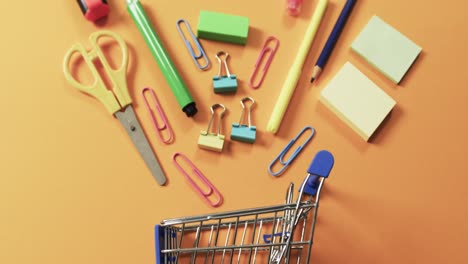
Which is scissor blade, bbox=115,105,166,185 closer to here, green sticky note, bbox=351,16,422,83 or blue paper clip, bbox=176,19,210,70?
blue paper clip, bbox=176,19,210,70

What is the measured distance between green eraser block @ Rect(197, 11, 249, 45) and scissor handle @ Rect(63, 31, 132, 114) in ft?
0.52

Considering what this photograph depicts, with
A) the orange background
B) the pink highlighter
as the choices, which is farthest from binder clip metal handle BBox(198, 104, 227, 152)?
the pink highlighter

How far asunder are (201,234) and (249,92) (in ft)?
0.94

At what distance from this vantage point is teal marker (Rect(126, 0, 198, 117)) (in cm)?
86

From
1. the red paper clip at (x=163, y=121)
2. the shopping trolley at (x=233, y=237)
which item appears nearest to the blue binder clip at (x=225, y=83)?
the red paper clip at (x=163, y=121)

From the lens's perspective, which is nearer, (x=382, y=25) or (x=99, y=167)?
(x=99, y=167)

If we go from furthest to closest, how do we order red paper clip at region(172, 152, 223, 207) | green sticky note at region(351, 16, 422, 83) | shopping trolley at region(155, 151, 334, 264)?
green sticky note at region(351, 16, 422, 83) < red paper clip at region(172, 152, 223, 207) < shopping trolley at region(155, 151, 334, 264)

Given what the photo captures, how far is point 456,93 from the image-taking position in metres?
0.95

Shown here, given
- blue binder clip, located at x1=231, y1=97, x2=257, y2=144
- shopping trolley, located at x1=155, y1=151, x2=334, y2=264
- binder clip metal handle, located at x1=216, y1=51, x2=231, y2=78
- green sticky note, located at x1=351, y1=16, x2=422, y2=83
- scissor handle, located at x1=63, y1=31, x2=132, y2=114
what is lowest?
shopping trolley, located at x1=155, y1=151, x2=334, y2=264

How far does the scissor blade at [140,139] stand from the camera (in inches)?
33.0

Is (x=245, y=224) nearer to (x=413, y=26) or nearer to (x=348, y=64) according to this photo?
(x=348, y=64)

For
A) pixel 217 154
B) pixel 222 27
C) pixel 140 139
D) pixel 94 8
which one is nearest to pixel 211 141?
pixel 217 154

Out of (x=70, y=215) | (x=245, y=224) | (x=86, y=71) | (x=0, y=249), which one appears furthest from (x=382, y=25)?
(x=0, y=249)

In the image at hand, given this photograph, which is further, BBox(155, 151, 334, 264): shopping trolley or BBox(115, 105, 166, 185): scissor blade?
BBox(115, 105, 166, 185): scissor blade
